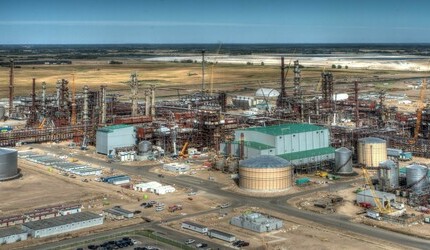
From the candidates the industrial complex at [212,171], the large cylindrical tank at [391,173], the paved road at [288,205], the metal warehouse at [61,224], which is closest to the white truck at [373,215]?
the industrial complex at [212,171]

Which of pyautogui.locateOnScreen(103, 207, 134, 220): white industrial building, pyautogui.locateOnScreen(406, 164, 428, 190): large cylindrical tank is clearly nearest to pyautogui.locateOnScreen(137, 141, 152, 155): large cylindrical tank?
pyautogui.locateOnScreen(103, 207, 134, 220): white industrial building

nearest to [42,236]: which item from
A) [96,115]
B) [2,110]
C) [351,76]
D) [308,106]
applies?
[96,115]

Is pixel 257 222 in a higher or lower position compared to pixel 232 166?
lower

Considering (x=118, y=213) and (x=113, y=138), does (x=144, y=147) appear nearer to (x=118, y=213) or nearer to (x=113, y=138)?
(x=113, y=138)

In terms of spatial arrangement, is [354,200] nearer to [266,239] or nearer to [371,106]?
[266,239]

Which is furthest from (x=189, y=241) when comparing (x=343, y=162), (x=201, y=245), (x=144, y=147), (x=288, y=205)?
(x=144, y=147)

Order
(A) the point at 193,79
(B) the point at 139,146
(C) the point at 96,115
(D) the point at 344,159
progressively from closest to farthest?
(D) the point at 344,159 → (B) the point at 139,146 → (C) the point at 96,115 → (A) the point at 193,79

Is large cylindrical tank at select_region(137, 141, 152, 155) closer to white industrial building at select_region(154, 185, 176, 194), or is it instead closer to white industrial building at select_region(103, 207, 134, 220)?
white industrial building at select_region(154, 185, 176, 194)
